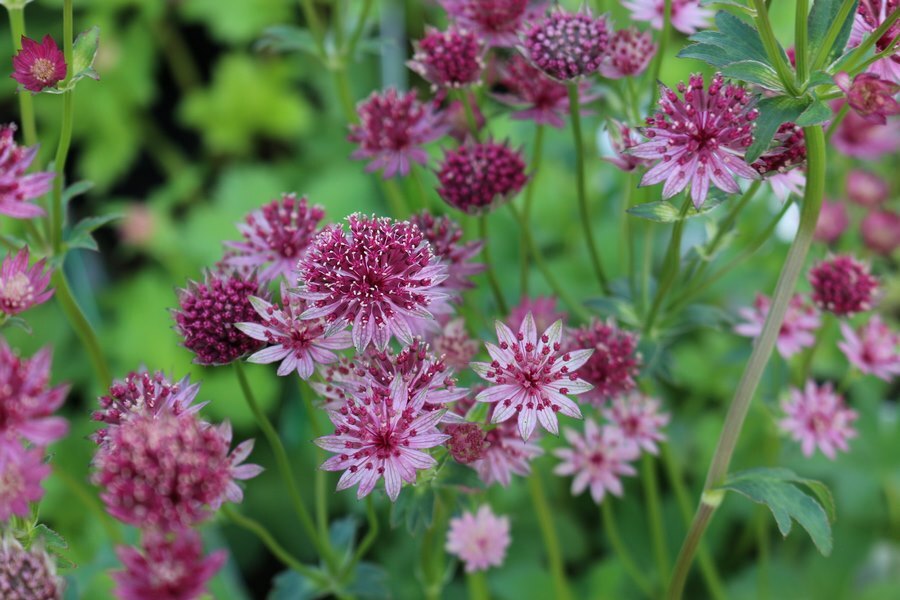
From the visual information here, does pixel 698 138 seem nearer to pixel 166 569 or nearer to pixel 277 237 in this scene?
pixel 277 237

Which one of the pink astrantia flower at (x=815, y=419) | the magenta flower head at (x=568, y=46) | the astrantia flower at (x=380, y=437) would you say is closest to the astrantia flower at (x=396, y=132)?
the magenta flower head at (x=568, y=46)

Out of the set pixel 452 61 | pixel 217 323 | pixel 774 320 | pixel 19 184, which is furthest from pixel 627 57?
pixel 19 184

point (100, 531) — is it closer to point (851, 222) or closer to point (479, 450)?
point (479, 450)

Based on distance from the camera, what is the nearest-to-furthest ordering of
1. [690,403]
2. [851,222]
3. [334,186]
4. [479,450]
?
[479,450] → [851,222] → [690,403] → [334,186]

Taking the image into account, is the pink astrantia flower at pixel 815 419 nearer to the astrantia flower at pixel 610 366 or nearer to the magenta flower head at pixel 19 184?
the astrantia flower at pixel 610 366

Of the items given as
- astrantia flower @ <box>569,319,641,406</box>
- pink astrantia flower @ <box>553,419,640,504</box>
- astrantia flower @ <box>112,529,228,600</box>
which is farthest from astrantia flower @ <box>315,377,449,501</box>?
pink astrantia flower @ <box>553,419,640,504</box>

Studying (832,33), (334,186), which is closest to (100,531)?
(334,186)

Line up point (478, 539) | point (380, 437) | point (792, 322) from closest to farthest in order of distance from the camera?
point (380, 437)
point (478, 539)
point (792, 322)
